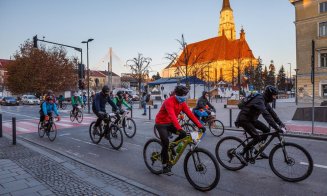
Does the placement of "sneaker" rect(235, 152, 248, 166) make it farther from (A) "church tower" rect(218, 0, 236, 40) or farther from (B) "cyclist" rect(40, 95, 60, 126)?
(A) "church tower" rect(218, 0, 236, 40)

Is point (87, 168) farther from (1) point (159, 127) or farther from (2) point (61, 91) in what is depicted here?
(2) point (61, 91)

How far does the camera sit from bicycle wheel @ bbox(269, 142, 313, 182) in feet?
15.7

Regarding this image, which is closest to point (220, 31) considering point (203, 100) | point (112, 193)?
point (203, 100)

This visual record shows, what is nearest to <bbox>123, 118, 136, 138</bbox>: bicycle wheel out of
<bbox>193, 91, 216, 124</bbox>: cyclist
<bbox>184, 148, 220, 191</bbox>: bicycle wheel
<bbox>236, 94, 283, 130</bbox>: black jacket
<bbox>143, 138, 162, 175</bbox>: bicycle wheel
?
<bbox>193, 91, 216, 124</bbox>: cyclist

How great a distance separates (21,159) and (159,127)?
390cm

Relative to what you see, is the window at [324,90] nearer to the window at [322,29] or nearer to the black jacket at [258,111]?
the window at [322,29]

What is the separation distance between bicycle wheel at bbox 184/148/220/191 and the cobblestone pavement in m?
0.83

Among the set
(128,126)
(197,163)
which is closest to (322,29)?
(128,126)

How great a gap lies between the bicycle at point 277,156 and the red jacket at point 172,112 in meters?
1.44

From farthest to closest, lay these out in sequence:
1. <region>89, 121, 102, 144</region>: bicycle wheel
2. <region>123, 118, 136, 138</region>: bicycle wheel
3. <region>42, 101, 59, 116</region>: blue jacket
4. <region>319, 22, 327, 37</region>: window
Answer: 1. <region>319, 22, 327, 37</region>: window
2. <region>123, 118, 136, 138</region>: bicycle wheel
3. <region>42, 101, 59, 116</region>: blue jacket
4. <region>89, 121, 102, 144</region>: bicycle wheel

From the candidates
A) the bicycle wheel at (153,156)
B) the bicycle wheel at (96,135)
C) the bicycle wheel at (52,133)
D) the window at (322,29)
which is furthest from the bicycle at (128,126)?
the window at (322,29)

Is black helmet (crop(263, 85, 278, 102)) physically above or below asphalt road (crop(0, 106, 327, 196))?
above

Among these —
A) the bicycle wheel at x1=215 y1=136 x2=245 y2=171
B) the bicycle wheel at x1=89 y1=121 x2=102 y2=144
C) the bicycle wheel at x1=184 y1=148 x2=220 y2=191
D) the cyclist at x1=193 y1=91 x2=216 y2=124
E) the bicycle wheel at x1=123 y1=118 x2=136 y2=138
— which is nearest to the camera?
the bicycle wheel at x1=184 y1=148 x2=220 y2=191

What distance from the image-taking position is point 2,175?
5.27m
